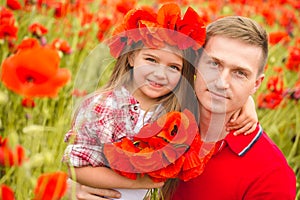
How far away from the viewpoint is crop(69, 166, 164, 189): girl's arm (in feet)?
4.05

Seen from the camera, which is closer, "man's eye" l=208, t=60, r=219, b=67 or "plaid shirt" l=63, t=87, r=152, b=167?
"plaid shirt" l=63, t=87, r=152, b=167

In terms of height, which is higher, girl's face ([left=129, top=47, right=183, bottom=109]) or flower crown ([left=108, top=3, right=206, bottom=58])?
flower crown ([left=108, top=3, right=206, bottom=58])

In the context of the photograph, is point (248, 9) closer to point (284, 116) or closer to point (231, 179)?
point (284, 116)

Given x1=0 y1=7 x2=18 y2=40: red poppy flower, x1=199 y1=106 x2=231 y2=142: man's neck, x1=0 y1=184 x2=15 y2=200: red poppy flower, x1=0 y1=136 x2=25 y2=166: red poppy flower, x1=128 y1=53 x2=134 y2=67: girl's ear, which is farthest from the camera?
x1=0 y1=7 x2=18 y2=40: red poppy flower

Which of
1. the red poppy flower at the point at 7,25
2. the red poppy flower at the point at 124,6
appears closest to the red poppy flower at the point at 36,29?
the red poppy flower at the point at 7,25

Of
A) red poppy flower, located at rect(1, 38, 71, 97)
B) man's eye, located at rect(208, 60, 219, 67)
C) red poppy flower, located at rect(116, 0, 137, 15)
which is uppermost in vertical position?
red poppy flower, located at rect(116, 0, 137, 15)

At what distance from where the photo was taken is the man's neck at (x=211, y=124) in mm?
1465

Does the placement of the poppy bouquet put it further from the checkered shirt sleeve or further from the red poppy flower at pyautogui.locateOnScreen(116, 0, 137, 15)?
the red poppy flower at pyautogui.locateOnScreen(116, 0, 137, 15)

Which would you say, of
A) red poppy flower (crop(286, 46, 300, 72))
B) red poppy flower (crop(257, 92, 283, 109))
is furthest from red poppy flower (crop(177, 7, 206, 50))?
red poppy flower (crop(286, 46, 300, 72))

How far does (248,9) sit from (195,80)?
222cm

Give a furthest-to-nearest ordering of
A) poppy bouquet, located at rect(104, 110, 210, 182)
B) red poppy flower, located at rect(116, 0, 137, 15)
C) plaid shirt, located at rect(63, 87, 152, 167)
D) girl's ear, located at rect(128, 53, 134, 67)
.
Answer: red poppy flower, located at rect(116, 0, 137, 15)
girl's ear, located at rect(128, 53, 134, 67)
plaid shirt, located at rect(63, 87, 152, 167)
poppy bouquet, located at rect(104, 110, 210, 182)

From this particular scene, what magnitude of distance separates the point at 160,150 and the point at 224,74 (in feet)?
1.17

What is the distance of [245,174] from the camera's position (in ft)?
4.96

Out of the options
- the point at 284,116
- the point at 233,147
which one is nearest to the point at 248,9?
the point at 284,116
